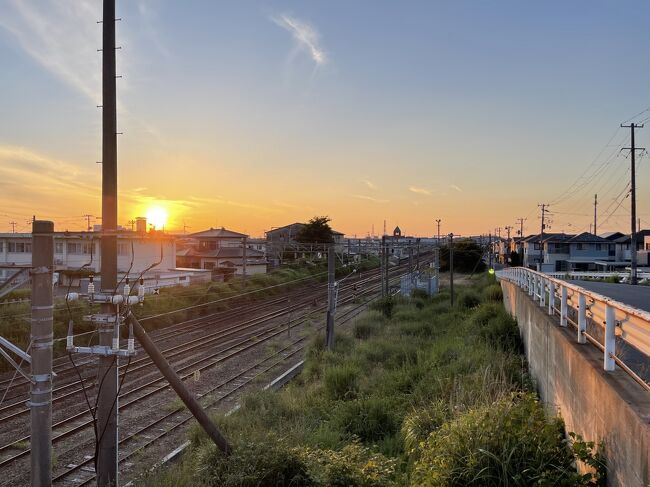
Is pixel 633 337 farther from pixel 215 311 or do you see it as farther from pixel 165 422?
pixel 215 311

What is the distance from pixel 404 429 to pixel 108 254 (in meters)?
4.85

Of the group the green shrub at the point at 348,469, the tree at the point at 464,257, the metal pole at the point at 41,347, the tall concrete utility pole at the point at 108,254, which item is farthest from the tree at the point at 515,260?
the metal pole at the point at 41,347

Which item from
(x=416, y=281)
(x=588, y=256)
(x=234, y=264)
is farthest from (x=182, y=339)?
(x=588, y=256)

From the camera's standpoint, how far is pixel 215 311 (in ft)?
97.6

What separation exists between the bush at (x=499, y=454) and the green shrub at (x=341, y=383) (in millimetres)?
5045

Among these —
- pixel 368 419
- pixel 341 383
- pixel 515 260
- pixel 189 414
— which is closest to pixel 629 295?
pixel 341 383

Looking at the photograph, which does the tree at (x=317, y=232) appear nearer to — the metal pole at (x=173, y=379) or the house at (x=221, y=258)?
the house at (x=221, y=258)

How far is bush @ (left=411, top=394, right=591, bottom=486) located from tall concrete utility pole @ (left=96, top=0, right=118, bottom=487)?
3.29 m

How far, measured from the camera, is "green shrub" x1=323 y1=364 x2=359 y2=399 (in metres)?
10.2

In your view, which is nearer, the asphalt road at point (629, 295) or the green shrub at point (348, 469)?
the green shrub at point (348, 469)

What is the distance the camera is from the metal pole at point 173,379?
466 centimetres

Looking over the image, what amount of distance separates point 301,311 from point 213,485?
25.8 metres

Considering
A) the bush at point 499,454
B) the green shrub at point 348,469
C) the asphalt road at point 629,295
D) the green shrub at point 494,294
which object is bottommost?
the green shrub at point 348,469

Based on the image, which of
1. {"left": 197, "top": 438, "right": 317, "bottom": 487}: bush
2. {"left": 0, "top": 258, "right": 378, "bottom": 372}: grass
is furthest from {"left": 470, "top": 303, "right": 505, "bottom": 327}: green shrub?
{"left": 0, "top": 258, "right": 378, "bottom": 372}: grass
